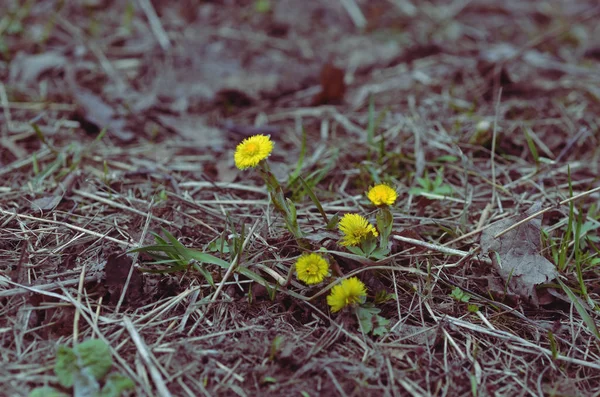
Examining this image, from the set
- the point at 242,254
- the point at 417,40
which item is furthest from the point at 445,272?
the point at 417,40

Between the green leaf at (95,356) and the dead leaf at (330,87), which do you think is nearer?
the green leaf at (95,356)

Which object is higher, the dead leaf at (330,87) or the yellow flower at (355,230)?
the yellow flower at (355,230)

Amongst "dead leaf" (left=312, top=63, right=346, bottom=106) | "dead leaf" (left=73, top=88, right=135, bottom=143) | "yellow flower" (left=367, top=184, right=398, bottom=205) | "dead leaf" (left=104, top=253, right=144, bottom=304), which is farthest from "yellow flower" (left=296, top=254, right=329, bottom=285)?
"dead leaf" (left=312, top=63, right=346, bottom=106)

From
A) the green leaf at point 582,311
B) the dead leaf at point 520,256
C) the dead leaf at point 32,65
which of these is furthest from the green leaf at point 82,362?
the dead leaf at point 32,65

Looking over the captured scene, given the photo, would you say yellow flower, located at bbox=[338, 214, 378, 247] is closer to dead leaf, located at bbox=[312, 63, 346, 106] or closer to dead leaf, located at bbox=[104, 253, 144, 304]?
dead leaf, located at bbox=[104, 253, 144, 304]

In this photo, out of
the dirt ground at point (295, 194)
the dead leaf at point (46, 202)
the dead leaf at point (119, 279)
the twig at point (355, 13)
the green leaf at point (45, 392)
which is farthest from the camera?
the twig at point (355, 13)

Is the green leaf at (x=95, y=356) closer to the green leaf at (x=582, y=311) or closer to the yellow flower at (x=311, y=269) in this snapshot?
the yellow flower at (x=311, y=269)
